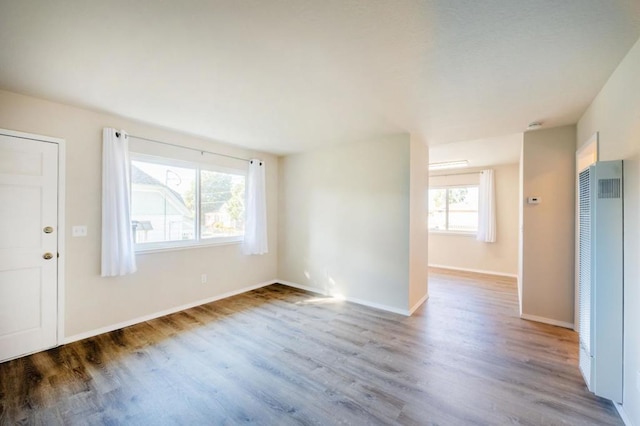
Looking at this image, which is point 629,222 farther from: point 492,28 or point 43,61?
point 43,61

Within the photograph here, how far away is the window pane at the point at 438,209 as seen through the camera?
22.5 feet

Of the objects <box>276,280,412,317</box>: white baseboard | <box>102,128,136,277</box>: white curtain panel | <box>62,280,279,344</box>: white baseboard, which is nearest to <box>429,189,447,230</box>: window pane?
<box>276,280,412,317</box>: white baseboard

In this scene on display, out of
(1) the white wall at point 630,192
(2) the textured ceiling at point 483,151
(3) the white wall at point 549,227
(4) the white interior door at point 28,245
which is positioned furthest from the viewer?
(2) the textured ceiling at point 483,151

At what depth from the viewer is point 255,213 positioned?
462cm

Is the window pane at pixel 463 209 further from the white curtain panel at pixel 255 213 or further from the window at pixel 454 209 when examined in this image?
the white curtain panel at pixel 255 213

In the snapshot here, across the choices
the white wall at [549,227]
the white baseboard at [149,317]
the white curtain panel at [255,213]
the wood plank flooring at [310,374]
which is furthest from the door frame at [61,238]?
the white wall at [549,227]

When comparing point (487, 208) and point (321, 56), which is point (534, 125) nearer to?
point (321, 56)

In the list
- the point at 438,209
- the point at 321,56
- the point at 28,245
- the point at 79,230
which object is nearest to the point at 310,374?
the point at 321,56

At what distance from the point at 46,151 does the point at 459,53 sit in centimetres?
388

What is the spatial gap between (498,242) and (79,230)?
24.6 ft

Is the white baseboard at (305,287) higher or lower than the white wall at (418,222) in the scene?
lower

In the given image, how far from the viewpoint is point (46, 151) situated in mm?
2662

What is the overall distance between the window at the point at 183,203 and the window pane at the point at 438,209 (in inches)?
197

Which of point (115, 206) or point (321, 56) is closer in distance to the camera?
point (321, 56)
